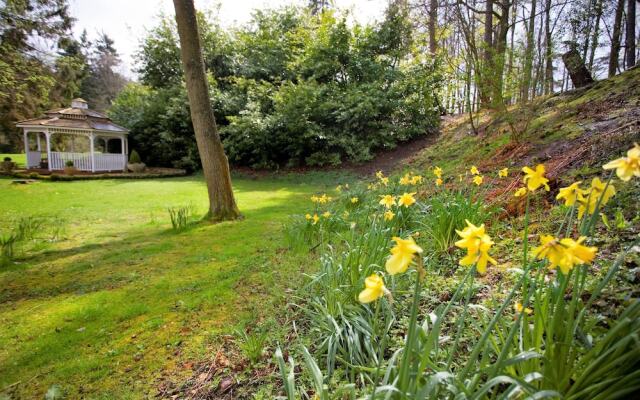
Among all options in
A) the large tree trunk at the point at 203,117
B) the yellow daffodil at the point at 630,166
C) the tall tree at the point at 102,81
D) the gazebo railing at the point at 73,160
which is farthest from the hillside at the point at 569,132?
the tall tree at the point at 102,81

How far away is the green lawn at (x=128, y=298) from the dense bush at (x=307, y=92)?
6.41m

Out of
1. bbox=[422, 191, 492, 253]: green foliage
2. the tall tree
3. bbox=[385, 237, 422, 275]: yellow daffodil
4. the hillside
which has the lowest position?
bbox=[422, 191, 492, 253]: green foliage

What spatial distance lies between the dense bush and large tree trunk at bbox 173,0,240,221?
611 cm

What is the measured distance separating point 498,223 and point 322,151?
9119mm

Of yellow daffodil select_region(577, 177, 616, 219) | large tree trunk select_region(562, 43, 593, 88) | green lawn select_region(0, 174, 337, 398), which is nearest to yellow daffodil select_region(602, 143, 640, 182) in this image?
yellow daffodil select_region(577, 177, 616, 219)

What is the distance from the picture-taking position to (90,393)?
167 cm

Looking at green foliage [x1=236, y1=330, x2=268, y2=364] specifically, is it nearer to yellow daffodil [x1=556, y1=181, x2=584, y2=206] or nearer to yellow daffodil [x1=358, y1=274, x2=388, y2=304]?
yellow daffodil [x1=358, y1=274, x2=388, y2=304]

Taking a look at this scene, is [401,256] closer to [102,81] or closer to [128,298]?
[128,298]

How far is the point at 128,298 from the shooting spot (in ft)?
8.94

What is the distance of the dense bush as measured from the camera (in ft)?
35.8

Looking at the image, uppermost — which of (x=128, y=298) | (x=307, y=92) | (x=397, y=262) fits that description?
(x=307, y=92)

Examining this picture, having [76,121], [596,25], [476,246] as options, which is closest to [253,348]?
[476,246]

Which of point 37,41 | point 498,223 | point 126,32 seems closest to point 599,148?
point 498,223

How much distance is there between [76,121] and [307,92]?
11167 millimetres
